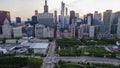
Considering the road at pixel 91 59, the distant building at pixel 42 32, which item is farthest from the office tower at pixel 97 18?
the road at pixel 91 59

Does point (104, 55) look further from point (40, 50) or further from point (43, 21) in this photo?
point (43, 21)

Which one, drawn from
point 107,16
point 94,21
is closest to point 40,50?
point 107,16

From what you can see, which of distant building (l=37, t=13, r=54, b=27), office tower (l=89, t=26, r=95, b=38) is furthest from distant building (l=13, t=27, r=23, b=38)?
office tower (l=89, t=26, r=95, b=38)

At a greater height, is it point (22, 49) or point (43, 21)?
point (43, 21)

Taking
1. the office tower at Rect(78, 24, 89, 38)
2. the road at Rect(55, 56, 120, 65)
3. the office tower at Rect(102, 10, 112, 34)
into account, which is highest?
the office tower at Rect(102, 10, 112, 34)

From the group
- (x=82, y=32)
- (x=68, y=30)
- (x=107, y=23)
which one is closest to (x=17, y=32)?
(x=68, y=30)

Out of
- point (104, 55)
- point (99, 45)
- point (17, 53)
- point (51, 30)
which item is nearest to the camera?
point (104, 55)

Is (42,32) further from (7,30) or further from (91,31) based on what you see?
(91,31)

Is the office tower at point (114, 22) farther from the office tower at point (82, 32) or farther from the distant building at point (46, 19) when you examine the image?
the distant building at point (46, 19)

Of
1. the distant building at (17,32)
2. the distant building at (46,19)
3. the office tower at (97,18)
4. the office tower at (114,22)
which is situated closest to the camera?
the distant building at (17,32)

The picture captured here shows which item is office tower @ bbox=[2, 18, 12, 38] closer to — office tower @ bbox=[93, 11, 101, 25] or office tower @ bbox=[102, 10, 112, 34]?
office tower @ bbox=[102, 10, 112, 34]

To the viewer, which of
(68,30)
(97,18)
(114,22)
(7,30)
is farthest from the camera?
(97,18)
